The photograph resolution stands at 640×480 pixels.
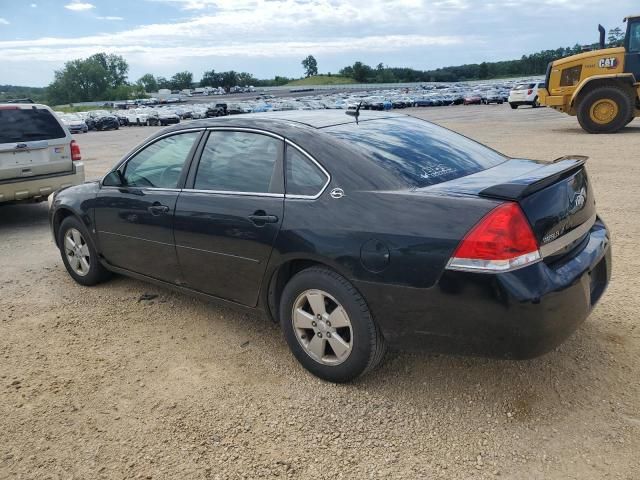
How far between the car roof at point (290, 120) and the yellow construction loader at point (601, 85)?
43.6ft

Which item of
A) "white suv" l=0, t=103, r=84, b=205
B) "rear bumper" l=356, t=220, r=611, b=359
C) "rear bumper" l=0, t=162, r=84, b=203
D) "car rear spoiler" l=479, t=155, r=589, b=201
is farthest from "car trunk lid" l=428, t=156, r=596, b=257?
"white suv" l=0, t=103, r=84, b=205

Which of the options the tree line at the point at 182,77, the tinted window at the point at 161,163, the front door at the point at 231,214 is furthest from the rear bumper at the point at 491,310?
the tree line at the point at 182,77

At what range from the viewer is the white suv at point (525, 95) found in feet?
113

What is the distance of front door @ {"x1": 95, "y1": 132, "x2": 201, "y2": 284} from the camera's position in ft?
13.0

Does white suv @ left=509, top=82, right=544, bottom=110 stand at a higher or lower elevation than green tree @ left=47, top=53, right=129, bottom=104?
lower

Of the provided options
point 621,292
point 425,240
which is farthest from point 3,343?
point 621,292

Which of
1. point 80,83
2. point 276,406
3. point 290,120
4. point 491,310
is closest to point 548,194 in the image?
point 491,310

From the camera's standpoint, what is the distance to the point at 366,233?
9.29ft

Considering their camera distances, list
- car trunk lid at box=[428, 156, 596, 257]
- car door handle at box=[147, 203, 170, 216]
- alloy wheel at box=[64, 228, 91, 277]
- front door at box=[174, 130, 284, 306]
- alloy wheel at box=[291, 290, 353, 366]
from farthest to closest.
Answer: alloy wheel at box=[64, 228, 91, 277] < car door handle at box=[147, 203, 170, 216] < front door at box=[174, 130, 284, 306] < alloy wheel at box=[291, 290, 353, 366] < car trunk lid at box=[428, 156, 596, 257]

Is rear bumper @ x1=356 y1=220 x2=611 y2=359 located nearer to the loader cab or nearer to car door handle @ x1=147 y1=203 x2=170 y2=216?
car door handle @ x1=147 y1=203 x2=170 y2=216

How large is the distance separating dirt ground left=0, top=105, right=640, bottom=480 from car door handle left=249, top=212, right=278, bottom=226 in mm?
910

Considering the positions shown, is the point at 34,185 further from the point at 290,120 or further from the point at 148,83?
the point at 148,83

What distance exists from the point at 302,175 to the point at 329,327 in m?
0.90

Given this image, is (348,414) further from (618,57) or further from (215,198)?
(618,57)
